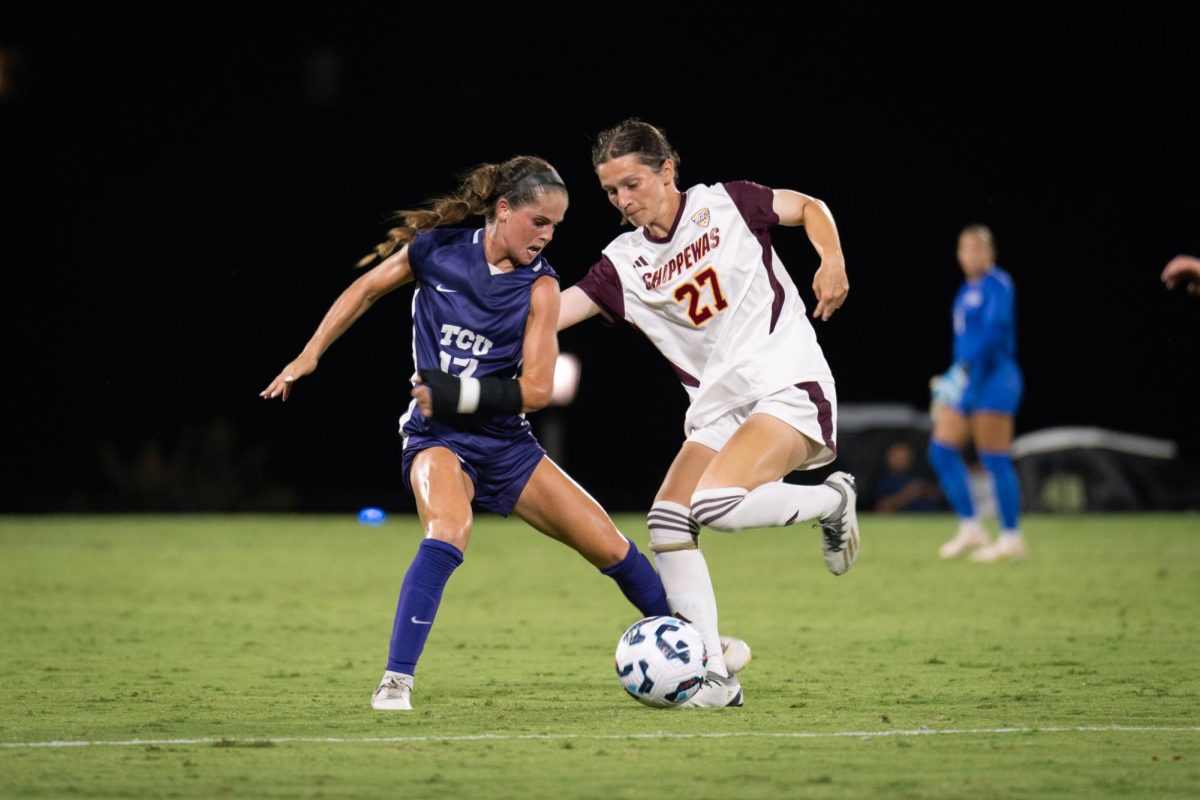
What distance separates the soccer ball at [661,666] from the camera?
17.6 feet

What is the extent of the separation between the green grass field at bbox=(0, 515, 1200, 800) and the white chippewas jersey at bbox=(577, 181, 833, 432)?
112cm

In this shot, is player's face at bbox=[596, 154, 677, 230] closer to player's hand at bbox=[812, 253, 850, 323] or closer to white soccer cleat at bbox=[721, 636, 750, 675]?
player's hand at bbox=[812, 253, 850, 323]

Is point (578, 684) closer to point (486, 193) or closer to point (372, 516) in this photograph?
point (372, 516)

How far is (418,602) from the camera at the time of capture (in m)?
5.41

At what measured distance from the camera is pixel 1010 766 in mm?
4301

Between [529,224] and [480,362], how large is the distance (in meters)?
0.50

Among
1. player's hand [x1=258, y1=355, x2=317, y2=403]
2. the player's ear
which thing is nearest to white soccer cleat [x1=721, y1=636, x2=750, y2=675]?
the player's ear

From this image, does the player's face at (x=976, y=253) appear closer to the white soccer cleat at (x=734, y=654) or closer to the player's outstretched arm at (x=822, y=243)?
the player's outstretched arm at (x=822, y=243)

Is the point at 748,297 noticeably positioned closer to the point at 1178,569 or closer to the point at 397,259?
the point at 397,259

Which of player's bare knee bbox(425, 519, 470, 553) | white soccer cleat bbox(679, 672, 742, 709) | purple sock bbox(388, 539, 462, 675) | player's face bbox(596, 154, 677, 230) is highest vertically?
player's face bbox(596, 154, 677, 230)

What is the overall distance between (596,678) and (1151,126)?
1720 cm

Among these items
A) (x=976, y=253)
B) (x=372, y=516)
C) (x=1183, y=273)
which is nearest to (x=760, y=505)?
(x=372, y=516)

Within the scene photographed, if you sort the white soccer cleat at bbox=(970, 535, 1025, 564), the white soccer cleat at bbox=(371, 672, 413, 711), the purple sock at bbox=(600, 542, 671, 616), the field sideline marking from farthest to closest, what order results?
1. the white soccer cleat at bbox=(970, 535, 1025, 564)
2. the purple sock at bbox=(600, 542, 671, 616)
3. the white soccer cleat at bbox=(371, 672, 413, 711)
4. the field sideline marking

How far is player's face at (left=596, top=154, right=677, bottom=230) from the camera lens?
5.65 meters
